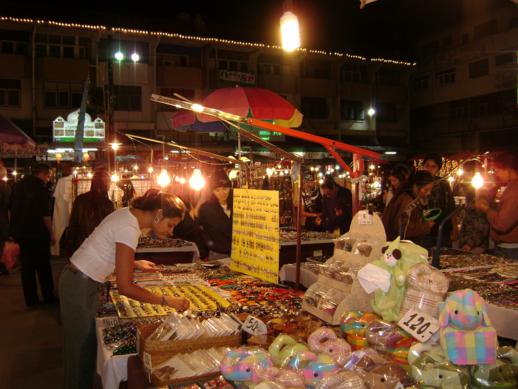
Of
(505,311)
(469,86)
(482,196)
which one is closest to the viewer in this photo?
(505,311)

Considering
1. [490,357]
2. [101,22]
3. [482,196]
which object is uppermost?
[101,22]

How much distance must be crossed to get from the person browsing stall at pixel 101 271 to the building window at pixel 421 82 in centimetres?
3272

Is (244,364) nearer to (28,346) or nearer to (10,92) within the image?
(28,346)

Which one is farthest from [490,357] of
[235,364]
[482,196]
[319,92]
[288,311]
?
[319,92]

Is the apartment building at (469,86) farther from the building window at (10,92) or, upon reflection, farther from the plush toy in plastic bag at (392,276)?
the plush toy in plastic bag at (392,276)

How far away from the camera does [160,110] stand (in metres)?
25.6

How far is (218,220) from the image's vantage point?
572 cm

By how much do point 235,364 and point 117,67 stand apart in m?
25.3

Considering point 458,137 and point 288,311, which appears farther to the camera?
point 458,137

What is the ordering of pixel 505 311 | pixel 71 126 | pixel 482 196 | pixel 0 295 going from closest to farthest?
1. pixel 505 311
2. pixel 482 196
3. pixel 0 295
4. pixel 71 126

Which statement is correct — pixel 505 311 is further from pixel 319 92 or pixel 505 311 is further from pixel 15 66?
pixel 319 92

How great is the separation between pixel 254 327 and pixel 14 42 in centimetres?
2589

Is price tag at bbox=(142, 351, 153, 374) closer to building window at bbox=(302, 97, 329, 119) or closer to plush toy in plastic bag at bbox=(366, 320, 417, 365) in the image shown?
plush toy in plastic bag at bbox=(366, 320, 417, 365)

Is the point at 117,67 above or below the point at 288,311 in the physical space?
above
